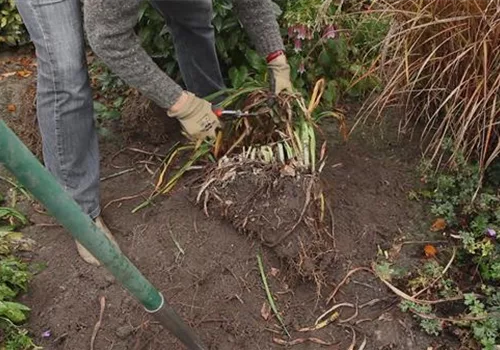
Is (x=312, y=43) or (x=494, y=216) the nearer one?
(x=494, y=216)

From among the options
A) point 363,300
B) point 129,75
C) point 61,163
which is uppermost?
point 129,75

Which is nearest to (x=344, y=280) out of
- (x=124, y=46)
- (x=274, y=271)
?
(x=274, y=271)

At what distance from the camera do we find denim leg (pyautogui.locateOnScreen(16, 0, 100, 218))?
6.17ft

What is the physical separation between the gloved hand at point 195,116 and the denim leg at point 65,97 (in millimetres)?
329

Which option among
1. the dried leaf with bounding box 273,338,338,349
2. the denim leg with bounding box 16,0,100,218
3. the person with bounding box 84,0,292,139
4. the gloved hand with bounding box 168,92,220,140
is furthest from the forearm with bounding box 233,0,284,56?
the dried leaf with bounding box 273,338,338,349

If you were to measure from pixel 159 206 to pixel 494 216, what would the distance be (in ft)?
4.06

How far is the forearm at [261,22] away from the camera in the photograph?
2125mm

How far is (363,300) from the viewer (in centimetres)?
204

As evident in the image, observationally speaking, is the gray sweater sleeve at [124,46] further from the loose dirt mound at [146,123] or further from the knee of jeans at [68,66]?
the loose dirt mound at [146,123]

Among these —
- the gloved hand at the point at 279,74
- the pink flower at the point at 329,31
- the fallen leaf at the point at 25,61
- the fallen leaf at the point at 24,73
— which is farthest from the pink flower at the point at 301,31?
the fallen leaf at the point at 25,61

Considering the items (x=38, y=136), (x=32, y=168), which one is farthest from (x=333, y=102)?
(x=32, y=168)

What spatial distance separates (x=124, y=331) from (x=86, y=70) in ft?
2.90

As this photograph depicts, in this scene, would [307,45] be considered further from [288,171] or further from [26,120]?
[26,120]

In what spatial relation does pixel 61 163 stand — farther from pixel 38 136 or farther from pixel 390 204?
pixel 390 204
